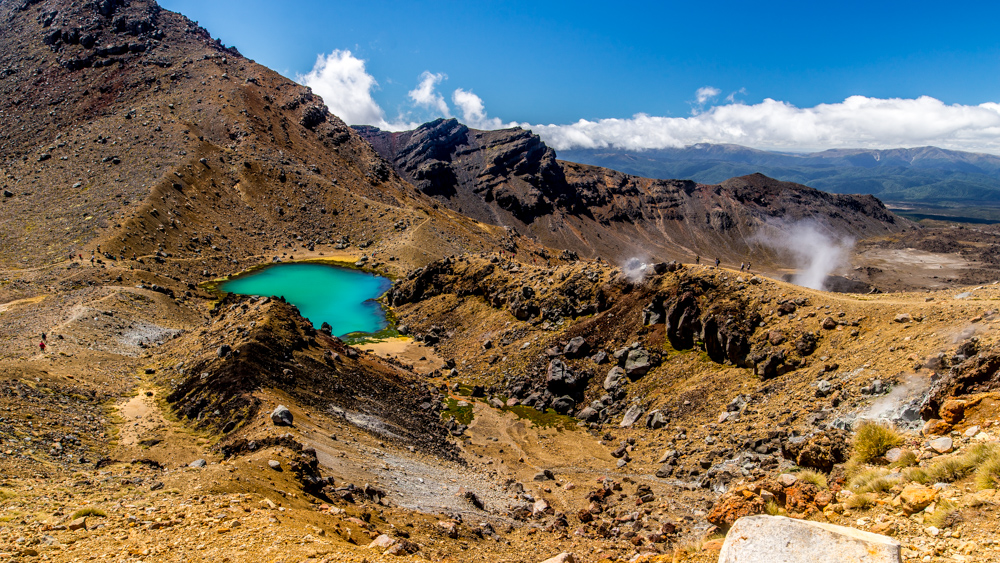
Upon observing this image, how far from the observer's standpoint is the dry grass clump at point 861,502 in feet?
35.9

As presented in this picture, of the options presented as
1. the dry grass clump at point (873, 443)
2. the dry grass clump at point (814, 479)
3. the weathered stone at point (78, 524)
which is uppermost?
the weathered stone at point (78, 524)

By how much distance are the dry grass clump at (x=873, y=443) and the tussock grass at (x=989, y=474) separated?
431 cm

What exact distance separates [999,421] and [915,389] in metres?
9.01

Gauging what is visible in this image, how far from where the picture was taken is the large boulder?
723cm

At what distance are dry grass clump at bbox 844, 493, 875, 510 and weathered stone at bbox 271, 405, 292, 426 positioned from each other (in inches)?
906

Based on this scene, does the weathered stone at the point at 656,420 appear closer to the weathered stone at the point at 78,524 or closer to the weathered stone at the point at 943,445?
the weathered stone at the point at 943,445

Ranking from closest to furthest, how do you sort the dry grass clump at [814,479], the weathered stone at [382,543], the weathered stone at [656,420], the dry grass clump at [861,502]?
the dry grass clump at [861,502] → the dry grass clump at [814,479] → the weathered stone at [382,543] → the weathered stone at [656,420]

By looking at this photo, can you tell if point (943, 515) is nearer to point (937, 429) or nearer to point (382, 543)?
point (937, 429)

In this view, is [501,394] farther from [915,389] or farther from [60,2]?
[60,2]

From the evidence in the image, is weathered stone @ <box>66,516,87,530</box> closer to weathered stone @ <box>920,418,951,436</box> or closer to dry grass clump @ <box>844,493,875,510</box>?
dry grass clump @ <box>844,493,875,510</box>

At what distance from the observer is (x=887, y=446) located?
1390 cm

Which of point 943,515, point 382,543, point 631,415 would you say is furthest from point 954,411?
point 631,415

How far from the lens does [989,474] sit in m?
9.45

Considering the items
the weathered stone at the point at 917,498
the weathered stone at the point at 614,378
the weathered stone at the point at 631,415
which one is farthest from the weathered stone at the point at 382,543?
the weathered stone at the point at 614,378
